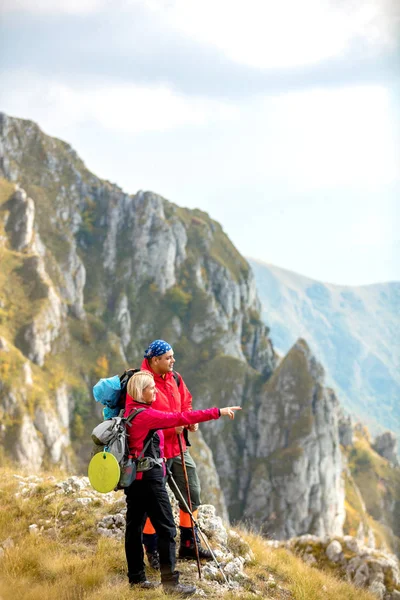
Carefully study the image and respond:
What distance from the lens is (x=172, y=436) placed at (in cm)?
791

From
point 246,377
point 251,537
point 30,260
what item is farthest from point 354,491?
point 251,537

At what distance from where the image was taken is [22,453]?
76062 millimetres

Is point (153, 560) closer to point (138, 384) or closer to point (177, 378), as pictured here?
point (177, 378)

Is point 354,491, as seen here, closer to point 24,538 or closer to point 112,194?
point 112,194

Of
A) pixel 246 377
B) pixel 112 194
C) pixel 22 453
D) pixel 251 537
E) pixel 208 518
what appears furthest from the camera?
pixel 112 194

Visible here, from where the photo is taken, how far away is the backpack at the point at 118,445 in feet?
21.1

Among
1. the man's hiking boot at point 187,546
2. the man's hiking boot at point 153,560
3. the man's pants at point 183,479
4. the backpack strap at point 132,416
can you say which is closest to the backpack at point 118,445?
the backpack strap at point 132,416

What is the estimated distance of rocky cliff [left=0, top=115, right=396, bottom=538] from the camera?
9319cm

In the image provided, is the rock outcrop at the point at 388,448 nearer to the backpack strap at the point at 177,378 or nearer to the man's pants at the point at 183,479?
the man's pants at the point at 183,479

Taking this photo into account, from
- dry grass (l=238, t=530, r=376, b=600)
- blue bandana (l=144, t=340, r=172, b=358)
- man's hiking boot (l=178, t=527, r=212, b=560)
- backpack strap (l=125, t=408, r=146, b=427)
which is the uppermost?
blue bandana (l=144, t=340, r=172, b=358)

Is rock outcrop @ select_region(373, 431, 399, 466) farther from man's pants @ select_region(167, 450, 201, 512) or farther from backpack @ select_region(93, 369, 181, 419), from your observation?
backpack @ select_region(93, 369, 181, 419)

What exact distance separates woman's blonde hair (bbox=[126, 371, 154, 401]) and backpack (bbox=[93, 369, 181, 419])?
542mm

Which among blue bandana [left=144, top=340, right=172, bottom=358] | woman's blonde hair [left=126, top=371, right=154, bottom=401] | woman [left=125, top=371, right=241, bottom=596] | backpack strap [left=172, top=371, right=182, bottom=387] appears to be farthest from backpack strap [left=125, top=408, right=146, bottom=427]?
backpack strap [left=172, top=371, right=182, bottom=387]

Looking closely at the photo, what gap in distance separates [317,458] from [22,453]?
251 feet
